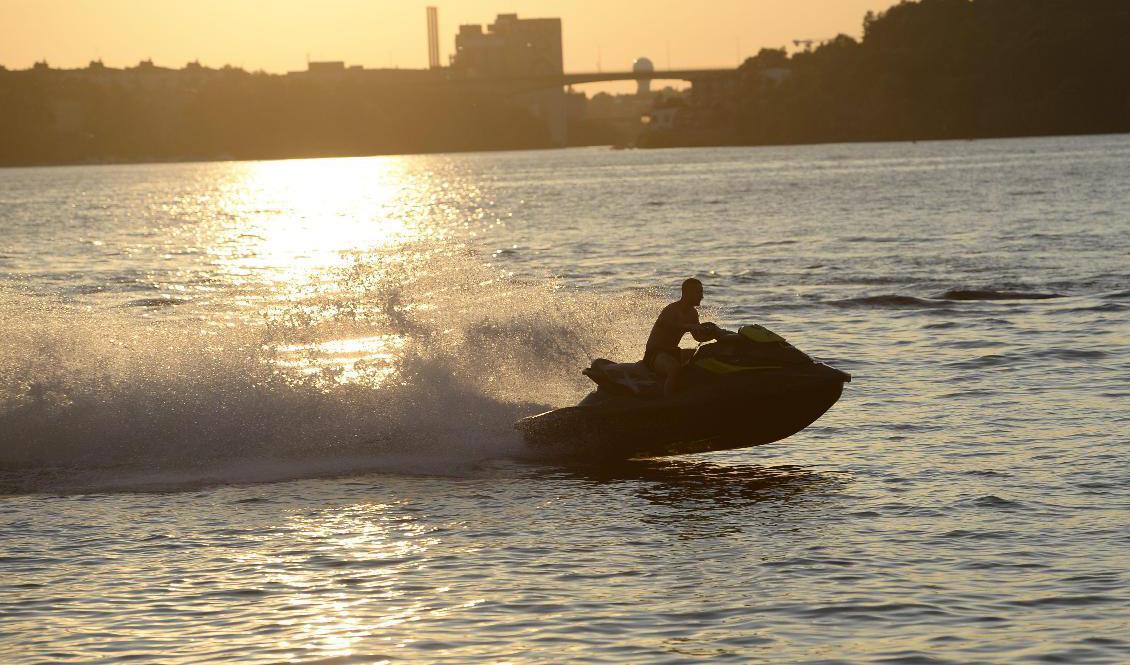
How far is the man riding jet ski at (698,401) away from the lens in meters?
15.3

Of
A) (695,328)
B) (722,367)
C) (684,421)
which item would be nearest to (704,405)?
(684,421)

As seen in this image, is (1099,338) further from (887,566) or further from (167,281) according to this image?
(167,281)

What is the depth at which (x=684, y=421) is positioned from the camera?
620 inches

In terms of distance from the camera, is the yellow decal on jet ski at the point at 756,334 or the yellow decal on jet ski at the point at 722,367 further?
the yellow decal on jet ski at the point at 722,367

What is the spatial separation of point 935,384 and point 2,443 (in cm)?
1190

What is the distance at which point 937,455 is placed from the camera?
53.4 ft

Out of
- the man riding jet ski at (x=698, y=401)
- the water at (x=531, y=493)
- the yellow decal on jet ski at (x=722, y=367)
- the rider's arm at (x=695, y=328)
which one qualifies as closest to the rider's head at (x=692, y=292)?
the man riding jet ski at (x=698, y=401)

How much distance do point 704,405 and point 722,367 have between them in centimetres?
43

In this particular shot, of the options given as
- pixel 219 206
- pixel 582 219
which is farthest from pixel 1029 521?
pixel 219 206

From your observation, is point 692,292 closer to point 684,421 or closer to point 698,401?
point 698,401

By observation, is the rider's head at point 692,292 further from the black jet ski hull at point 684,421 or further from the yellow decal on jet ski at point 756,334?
the black jet ski hull at point 684,421

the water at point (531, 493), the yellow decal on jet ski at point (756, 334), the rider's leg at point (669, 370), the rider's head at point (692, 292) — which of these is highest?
the rider's head at point (692, 292)

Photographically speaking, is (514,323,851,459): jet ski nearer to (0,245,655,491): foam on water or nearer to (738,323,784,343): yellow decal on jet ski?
(738,323,784,343): yellow decal on jet ski

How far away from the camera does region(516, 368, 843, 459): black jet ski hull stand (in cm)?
1540
